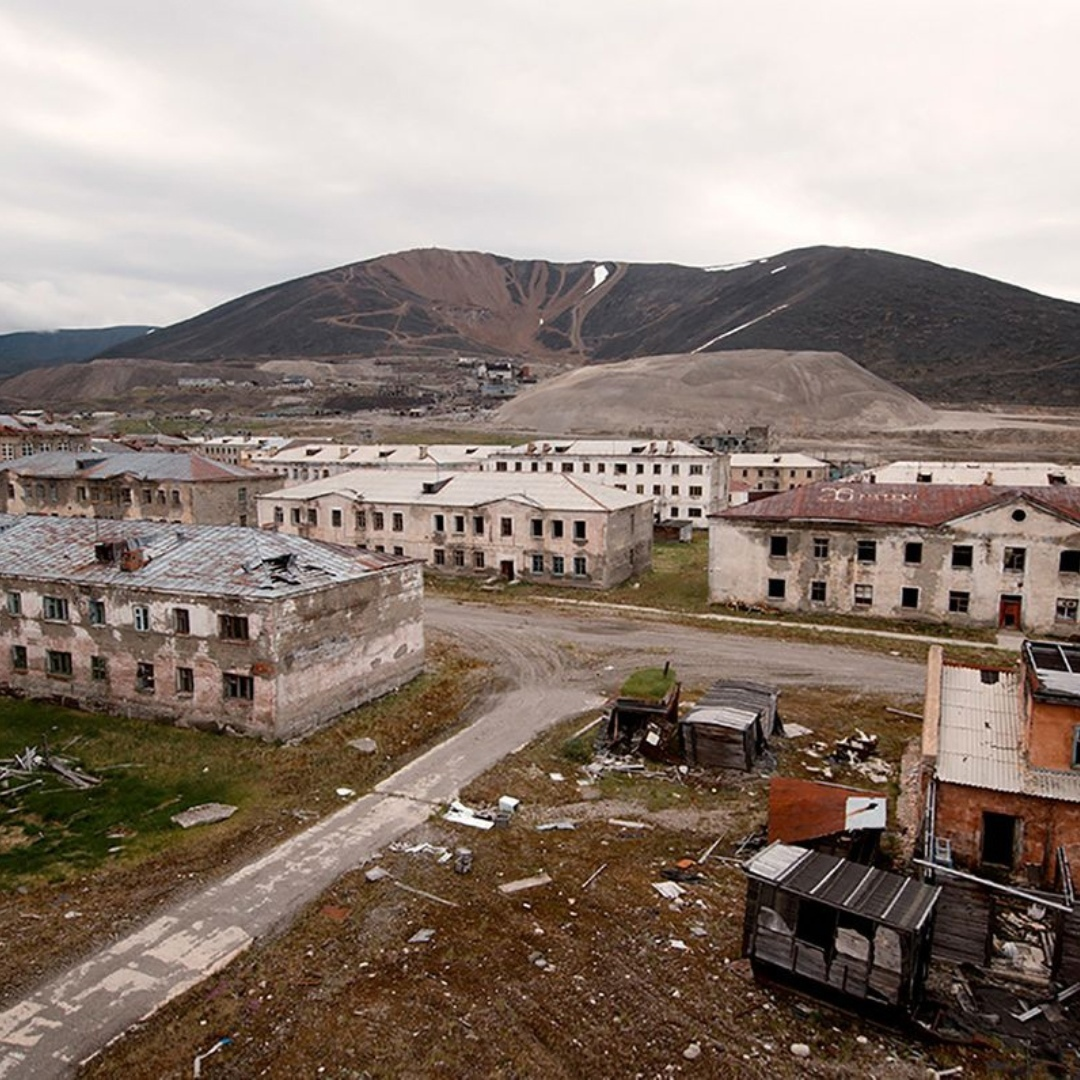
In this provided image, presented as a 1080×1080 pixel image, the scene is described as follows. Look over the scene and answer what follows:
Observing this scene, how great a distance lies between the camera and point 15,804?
73.2ft

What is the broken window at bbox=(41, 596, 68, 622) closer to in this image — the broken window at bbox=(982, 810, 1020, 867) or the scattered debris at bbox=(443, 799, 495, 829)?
the scattered debris at bbox=(443, 799, 495, 829)

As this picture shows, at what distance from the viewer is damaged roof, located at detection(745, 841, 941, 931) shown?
13.7 m

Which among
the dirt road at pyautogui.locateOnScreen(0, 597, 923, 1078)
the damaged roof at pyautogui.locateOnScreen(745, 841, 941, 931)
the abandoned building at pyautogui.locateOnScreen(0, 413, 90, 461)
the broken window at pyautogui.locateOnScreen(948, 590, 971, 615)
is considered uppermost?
the abandoned building at pyautogui.locateOnScreen(0, 413, 90, 461)

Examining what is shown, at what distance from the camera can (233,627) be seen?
2656cm

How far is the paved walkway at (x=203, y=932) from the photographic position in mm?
13617

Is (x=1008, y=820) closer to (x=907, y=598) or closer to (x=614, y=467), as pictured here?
(x=907, y=598)

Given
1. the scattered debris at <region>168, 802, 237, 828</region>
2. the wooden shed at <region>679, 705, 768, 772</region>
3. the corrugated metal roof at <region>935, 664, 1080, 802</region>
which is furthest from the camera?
the wooden shed at <region>679, 705, 768, 772</region>

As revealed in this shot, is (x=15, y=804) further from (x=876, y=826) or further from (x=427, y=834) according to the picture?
(x=876, y=826)

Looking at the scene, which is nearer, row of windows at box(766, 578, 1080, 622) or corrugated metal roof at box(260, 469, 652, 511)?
row of windows at box(766, 578, 1080, 622)

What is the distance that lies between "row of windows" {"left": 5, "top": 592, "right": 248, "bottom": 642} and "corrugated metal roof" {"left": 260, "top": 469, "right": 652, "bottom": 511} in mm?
28188

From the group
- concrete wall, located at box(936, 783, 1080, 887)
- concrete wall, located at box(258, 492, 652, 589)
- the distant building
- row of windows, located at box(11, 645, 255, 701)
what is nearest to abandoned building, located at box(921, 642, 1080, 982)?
concrete wall, located at box(936, 783, 1080, 887)

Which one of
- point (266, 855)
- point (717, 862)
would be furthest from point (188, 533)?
point (717, 862)

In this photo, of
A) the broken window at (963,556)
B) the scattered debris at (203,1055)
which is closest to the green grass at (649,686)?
the scattered debris at (203,1055)

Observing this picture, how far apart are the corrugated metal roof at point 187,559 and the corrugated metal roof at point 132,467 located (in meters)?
32.6
